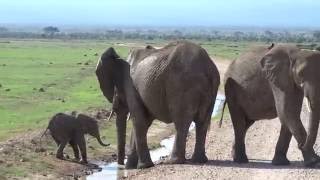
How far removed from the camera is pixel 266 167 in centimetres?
1830

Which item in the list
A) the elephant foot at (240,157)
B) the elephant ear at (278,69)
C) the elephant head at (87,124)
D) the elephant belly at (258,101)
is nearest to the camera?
the elephant ear at (278,69)

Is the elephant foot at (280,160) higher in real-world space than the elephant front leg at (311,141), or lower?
lower

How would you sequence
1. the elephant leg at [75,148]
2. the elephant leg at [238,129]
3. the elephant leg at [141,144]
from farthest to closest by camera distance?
the elephant leg at [75,148], the elephant leg at [141,144], the elephant leg at [238,129]

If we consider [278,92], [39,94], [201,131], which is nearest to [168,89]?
[201,131]

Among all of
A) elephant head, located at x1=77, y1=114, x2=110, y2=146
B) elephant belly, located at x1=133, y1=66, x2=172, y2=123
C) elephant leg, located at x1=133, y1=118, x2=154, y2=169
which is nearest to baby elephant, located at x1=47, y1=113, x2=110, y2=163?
elephant head, located at x1=77, y1=114, x2=110, y2=146

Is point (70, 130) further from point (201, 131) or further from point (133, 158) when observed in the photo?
point (201, 131)

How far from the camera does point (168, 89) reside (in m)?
19.0

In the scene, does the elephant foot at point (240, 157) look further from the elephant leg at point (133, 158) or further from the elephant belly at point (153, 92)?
the elephant leg at point (133, 158)

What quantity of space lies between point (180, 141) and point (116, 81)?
307 centimetres

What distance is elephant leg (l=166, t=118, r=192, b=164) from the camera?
62.5 feet

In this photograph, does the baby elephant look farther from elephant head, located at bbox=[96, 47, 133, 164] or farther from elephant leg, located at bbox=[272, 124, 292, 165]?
elephant leg, located at bbox=[272, 124, 292, 165]

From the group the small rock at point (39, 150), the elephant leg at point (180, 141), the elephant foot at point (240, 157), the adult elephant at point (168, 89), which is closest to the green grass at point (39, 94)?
the small rock at point (39, 150)

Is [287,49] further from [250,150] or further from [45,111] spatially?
[45,111]

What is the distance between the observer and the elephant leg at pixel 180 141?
62.5ft
